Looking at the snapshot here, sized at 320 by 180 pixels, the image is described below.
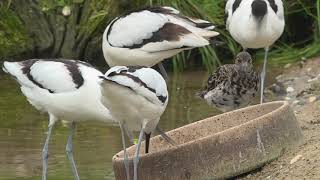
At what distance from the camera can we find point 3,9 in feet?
39.8

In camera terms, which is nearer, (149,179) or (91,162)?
(149,179)

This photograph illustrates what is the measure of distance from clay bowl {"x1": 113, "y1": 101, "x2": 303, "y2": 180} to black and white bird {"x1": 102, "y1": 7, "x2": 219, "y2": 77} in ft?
5.63

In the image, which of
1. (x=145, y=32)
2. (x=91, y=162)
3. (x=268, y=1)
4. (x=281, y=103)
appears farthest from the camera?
(x=268, y=1)

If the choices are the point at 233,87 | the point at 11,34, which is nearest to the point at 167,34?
the point at 233,87

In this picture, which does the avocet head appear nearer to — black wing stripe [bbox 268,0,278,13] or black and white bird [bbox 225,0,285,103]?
black and white bird [bbox 225,0,285,103]

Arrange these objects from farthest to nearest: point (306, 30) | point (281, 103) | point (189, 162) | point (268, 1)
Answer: point (306, 30) → point (268, 1) → point (281, 103) → point (189, 162)

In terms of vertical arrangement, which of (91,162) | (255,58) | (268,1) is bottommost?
(255,58)

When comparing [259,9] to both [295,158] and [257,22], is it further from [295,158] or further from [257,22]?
[295,158]

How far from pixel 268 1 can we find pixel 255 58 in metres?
2.93

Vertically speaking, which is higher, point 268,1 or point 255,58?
point 268,1

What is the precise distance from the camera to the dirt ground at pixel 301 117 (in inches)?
226

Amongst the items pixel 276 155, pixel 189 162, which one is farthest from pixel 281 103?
pixel 189 162

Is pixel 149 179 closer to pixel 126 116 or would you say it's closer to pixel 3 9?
pixel 126 116

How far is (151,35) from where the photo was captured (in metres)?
7.92
